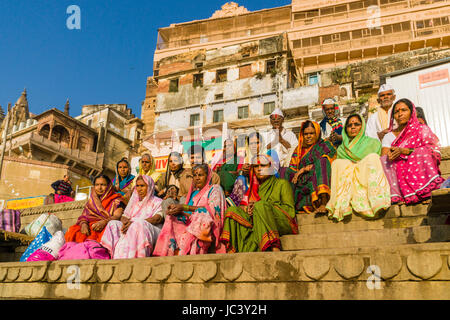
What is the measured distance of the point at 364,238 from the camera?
3965 mm

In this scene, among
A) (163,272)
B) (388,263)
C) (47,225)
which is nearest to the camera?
(388,263)

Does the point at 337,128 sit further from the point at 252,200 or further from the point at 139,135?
the point at 139,135

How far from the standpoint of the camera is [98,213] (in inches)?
219

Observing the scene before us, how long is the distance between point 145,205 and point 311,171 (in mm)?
2395

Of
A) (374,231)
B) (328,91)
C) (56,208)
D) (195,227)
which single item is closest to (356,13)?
(328,91)

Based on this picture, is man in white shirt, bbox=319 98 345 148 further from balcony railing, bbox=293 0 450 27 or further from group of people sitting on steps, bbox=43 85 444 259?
balcony railing, bbox=293 0 450 27

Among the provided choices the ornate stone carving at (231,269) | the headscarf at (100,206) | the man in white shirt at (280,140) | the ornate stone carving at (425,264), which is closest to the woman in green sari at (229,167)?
the man in white shirt at (280,140)

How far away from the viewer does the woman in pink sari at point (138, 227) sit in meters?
4.37

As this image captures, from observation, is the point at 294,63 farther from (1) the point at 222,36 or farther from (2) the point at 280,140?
(2) the point at 280,140

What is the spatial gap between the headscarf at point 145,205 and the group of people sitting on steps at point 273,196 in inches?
0.6

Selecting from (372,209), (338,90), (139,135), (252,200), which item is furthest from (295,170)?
(139,135)

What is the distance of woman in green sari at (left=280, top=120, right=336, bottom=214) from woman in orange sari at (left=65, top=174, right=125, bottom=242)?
2.62 m

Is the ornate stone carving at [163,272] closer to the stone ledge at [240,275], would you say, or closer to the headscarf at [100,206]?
the stone ledge at [240,275]

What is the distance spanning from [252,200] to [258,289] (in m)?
2.01
